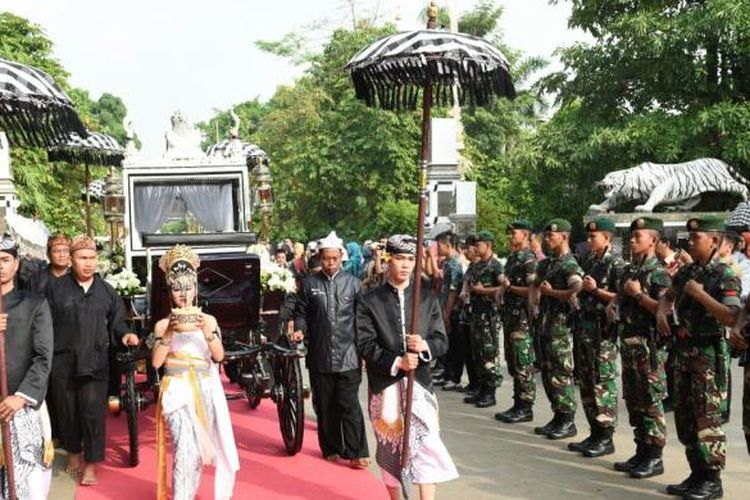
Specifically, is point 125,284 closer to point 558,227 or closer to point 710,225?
point 558,227

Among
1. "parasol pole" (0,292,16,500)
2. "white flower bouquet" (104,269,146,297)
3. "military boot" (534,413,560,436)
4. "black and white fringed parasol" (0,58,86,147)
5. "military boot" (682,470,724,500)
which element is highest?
"black and white fringed parasol" (0,58,86,147)

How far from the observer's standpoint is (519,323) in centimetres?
974

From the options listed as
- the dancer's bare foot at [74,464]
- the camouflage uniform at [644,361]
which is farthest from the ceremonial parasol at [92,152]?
the camouflage uniform at [644,361]

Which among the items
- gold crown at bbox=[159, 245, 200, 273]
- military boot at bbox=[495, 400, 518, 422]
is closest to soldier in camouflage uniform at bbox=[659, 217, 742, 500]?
military boot at bbox=[495, 400, 518, 422]

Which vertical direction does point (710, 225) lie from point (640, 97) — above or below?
below

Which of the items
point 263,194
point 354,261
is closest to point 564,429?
point 263,194

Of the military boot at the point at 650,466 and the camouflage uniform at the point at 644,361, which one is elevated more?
the camouflage uniform at the point at 644,361

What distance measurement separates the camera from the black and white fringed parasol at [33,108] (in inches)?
244

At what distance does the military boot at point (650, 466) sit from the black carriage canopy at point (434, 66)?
2990mm

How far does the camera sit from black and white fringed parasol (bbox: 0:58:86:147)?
6.19 metres

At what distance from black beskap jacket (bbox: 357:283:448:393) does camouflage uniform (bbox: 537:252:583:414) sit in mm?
2810

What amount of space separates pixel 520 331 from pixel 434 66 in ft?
12.9

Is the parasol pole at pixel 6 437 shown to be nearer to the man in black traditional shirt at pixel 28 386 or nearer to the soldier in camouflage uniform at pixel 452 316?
the man in black traditional shirt at pixel 28 386

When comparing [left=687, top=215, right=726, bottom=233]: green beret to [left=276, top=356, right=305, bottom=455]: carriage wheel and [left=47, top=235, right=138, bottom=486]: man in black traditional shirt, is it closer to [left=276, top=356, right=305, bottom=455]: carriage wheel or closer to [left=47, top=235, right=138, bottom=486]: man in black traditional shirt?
[left=276, top=356, right=305, bottom=455]: carriage wheel
